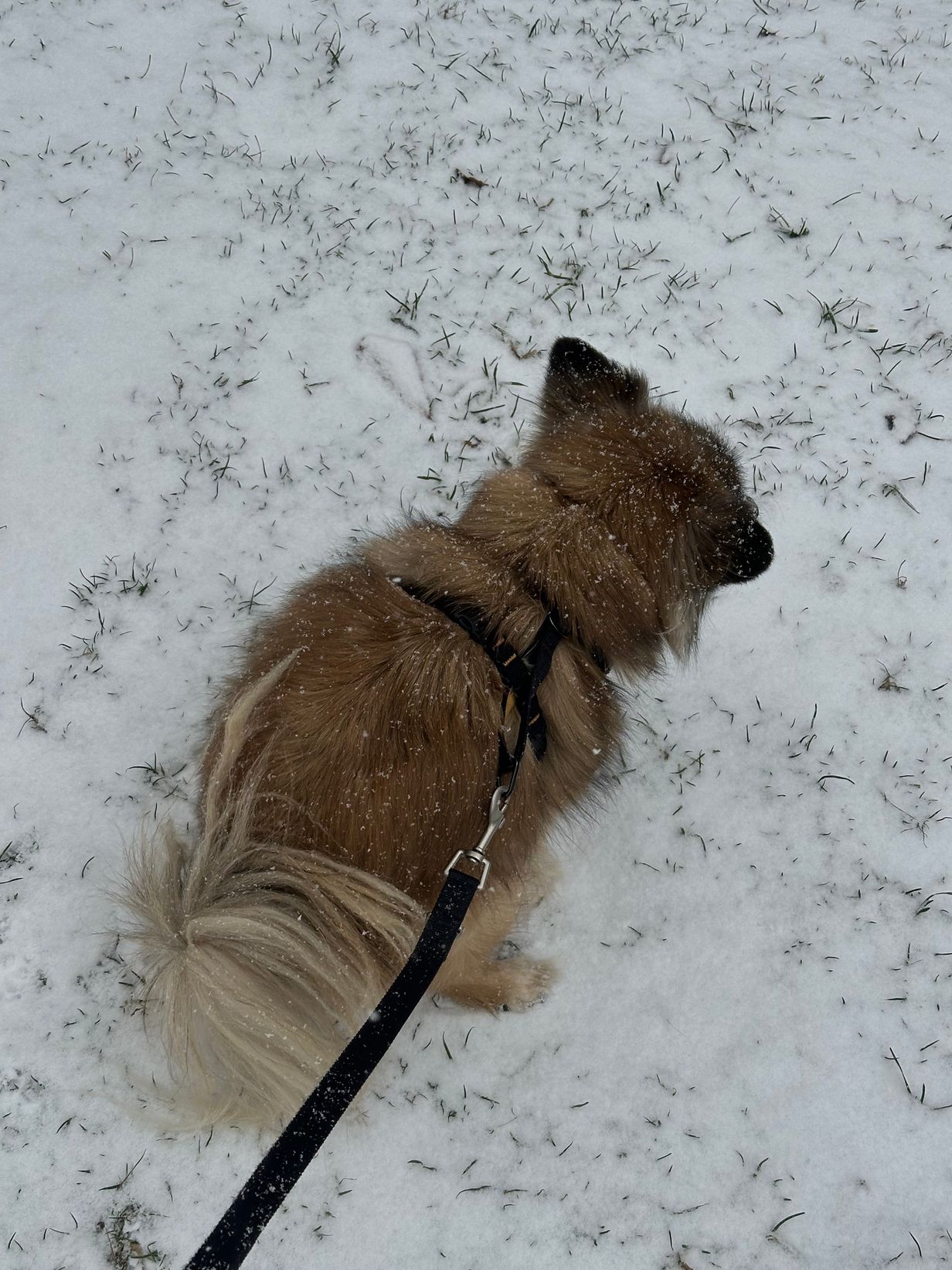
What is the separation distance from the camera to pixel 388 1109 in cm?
258

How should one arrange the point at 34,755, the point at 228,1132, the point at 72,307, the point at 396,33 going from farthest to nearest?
the point at 396,33
the point at 72,307
the point at 34,755
the point at 228,1132

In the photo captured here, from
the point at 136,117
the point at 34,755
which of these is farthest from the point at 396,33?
the point at 34,755

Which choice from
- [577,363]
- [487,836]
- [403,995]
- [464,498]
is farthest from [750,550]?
[464,498]

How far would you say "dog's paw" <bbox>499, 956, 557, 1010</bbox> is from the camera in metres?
2.62

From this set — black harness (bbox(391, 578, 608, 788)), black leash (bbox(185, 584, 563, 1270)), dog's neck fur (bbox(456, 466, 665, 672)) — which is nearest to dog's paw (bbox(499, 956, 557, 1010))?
black leash (bbox(185, 584, 563, 1270))

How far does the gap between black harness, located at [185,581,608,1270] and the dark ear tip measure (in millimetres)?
802

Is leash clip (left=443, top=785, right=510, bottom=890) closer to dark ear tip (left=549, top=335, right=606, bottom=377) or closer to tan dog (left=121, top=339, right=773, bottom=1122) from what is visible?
tan dog (left=121, top=339, right=773, bottom=1122)

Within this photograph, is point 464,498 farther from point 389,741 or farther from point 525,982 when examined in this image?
point 525,982

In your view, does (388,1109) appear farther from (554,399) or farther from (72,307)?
(72,307)

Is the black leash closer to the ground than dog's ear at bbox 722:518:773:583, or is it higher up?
closer to the ground

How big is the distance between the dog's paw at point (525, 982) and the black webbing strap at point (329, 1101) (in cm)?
108

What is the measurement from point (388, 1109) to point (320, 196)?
13.1ft

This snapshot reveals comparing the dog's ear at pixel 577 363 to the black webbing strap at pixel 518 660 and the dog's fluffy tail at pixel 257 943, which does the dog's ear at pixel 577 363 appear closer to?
the black webbing strap at pixel 518 660

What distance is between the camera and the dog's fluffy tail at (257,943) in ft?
5.87
